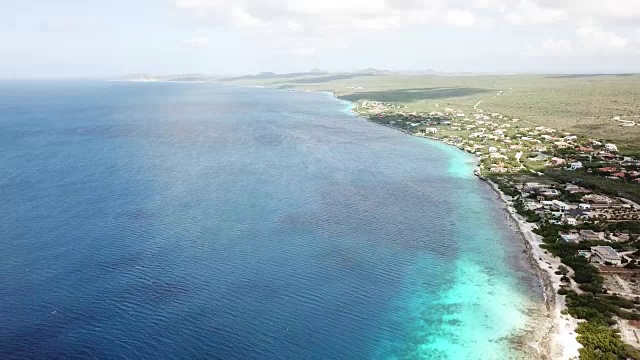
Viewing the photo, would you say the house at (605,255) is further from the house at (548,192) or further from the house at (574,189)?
the house at (574,189)

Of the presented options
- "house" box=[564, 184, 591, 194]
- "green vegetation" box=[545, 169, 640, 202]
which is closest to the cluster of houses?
"green vegetation" box=[545, 169, 640, 202]

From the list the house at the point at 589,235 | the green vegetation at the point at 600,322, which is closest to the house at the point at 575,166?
the house at the point at 589,235

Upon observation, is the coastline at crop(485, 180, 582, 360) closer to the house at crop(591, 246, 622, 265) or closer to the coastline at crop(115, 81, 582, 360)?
the coastline at crop(115, 81, 582, 360)

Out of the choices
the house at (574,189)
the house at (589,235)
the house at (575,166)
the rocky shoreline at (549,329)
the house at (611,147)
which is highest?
the house at (611,147)

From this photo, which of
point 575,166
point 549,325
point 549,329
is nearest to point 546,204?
point 575,166

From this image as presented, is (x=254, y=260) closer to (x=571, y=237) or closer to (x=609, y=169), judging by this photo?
(x=571, y=237)

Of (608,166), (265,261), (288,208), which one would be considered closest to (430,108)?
(608,166)

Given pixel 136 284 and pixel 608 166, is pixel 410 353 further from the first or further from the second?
pixel 608 166
